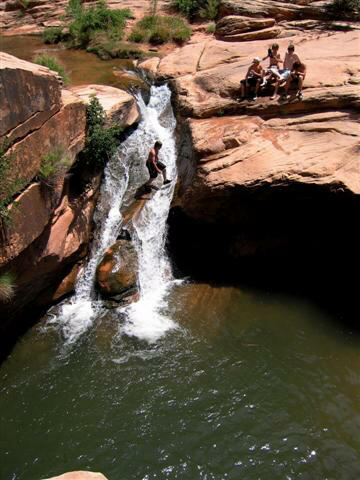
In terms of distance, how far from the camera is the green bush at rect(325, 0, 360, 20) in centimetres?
1321

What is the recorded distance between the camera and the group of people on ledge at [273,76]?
9.46m

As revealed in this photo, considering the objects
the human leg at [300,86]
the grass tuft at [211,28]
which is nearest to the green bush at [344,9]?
the grass tuft at [211,28]

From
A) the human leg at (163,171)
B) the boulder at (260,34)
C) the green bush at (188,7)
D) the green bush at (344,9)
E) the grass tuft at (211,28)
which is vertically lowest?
→ the human leg at (163,171)

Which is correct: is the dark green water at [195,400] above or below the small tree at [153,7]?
below

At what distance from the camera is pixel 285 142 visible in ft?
29.1

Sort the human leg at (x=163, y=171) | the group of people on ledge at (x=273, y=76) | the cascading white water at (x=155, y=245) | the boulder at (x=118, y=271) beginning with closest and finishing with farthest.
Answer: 1. the cascading white water at (x=155, y=245)
2. the boulder at (x=118, y=271)
3. the group of people on ledge at (x=273, y=76)
4. the human leg at (x=163, y=171)

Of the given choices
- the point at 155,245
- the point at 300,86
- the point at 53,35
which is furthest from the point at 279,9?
the point at 155,245

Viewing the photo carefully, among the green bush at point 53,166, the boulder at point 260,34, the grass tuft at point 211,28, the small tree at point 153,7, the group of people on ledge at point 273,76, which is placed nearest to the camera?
the green bush at point 53,166

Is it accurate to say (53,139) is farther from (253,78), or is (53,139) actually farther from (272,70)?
(272,70)

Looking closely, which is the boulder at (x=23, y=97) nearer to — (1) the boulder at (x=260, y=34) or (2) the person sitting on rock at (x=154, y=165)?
(2) the person sitting on rock at (x=154, y=165)

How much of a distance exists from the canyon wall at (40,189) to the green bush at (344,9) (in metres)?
8.36

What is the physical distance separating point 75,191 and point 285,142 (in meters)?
4.73

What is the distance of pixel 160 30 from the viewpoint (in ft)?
50.9

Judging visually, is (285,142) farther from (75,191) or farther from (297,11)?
(297,11)
